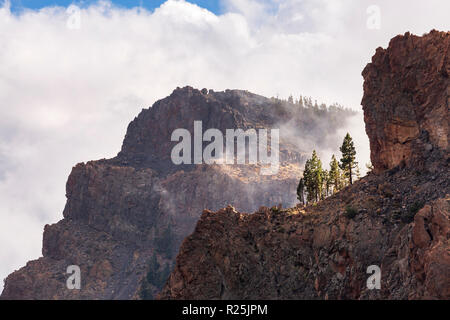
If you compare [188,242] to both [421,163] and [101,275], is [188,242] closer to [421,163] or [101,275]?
[421,163]

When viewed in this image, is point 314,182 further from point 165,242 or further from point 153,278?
point 165,242

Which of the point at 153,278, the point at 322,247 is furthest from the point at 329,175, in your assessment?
the point at 153,278

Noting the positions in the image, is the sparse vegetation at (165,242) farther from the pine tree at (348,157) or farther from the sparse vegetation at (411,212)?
the sparse vegetation at (411,212)

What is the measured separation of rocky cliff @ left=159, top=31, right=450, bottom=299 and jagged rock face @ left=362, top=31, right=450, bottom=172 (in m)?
0.15

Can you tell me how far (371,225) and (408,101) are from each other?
901 inches

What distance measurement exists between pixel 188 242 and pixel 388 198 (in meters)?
28.2

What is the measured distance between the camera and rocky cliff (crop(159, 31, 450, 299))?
6212cm

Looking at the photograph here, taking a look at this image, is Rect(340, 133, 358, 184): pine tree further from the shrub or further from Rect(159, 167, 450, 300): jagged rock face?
the shrub

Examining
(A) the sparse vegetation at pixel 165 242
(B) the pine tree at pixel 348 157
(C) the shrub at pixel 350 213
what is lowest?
(C) the shrub at pixel 350 213

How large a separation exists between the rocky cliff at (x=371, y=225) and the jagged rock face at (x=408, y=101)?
0.51ft

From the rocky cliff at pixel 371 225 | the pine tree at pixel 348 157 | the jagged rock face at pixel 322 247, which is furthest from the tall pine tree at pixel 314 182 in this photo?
the jagged rock face at pixel 322 247

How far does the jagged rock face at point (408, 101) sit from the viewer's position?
244ft

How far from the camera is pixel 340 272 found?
65625 millimetres

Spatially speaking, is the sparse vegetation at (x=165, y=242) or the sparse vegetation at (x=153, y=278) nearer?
the sparse vegetation at (x=153, y=278)
